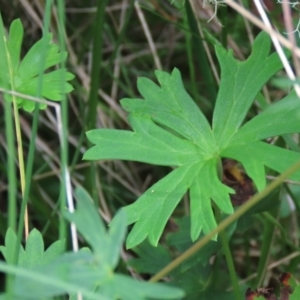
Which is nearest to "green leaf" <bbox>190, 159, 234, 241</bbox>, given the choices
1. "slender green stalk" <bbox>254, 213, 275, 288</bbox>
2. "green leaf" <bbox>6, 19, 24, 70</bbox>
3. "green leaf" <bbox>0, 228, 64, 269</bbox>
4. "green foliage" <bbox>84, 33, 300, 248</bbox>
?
"green foliage" <bbox>84, 33, 300, 248</bbox>

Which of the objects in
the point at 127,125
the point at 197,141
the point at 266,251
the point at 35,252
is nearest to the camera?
the point at 35,252

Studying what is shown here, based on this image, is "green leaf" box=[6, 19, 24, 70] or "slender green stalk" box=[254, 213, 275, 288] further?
"slender green stalk" box=[254, 213, 275, 288]

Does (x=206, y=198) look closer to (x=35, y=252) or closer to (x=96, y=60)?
(x=35, y=252)

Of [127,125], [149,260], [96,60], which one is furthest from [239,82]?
[127,125]

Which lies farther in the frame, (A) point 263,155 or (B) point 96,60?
(B) point 96,60

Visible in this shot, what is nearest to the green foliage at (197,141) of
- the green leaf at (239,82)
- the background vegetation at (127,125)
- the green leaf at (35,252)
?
the green leaf at (239,82)

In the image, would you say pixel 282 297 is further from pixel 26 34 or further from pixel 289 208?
pixel 26 34

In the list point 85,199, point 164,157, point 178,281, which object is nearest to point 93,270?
point 85,199

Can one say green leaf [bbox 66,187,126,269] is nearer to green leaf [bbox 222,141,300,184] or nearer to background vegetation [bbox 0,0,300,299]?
green leaf [bbox 222,141,300,184]
